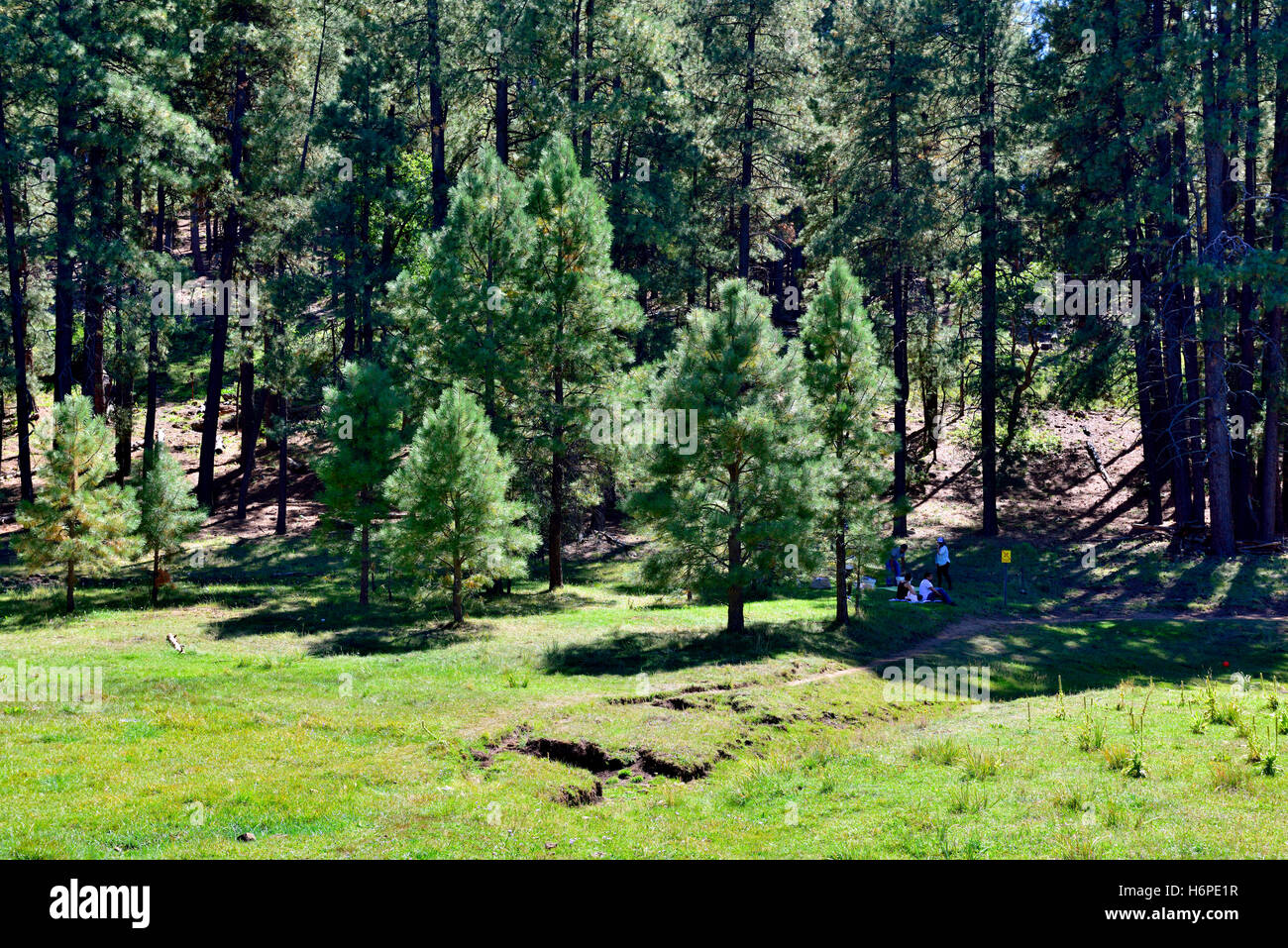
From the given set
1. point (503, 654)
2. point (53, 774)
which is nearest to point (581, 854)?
point (53, 774)

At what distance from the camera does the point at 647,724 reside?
16.6 meters

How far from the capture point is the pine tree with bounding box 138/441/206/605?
1090 inches

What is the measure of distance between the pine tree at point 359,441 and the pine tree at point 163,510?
4227mm

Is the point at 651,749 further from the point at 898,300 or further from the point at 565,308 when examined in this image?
the point at 898,300

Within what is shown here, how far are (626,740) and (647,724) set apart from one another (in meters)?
1.03

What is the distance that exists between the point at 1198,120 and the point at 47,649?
38.1m

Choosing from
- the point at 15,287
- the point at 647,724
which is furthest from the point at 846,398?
the point at 15,287

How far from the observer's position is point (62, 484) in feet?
84.6

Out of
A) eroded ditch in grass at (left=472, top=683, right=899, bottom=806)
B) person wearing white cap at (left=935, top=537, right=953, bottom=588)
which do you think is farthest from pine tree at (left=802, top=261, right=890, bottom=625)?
eroded ditch in grass at (left=472, top=683, right=899, bottom=806)

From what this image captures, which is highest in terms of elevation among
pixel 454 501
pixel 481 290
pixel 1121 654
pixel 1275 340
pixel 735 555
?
pixel 481 290

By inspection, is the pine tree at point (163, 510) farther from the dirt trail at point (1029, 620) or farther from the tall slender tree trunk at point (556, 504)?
the dirt trail at point (1029, 620)

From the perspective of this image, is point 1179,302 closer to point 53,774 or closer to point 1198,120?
point 1198,120

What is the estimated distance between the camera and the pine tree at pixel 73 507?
25.3 m

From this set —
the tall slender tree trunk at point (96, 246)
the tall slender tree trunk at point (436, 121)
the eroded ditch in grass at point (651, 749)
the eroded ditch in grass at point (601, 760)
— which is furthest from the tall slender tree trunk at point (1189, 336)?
the tall slender tree trunk at point (96, 246)
